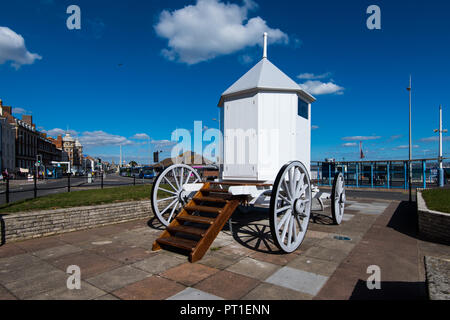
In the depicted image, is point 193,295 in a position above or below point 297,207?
below

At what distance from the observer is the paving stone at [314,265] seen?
401 centimetres

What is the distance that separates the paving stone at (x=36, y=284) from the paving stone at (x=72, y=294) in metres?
0.13

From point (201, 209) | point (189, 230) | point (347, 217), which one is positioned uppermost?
point (201, 209)

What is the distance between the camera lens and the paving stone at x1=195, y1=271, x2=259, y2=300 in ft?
10.7

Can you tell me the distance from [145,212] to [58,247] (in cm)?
322

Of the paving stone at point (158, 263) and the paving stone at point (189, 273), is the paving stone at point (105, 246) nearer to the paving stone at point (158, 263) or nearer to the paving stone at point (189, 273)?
the paving stone at point (158, 263)

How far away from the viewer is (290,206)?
5.05 metres

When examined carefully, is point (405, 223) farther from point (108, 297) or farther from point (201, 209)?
point (108, 297)

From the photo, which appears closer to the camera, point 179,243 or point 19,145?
point 179,243

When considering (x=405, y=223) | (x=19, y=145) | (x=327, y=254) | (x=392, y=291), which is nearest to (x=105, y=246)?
(x=327, y=254)

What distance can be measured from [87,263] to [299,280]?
3464mm

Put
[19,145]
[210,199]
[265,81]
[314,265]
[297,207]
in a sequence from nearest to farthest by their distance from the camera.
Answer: [314,265]
[297,207]
[210,199]
[265,81]
[19,145]
